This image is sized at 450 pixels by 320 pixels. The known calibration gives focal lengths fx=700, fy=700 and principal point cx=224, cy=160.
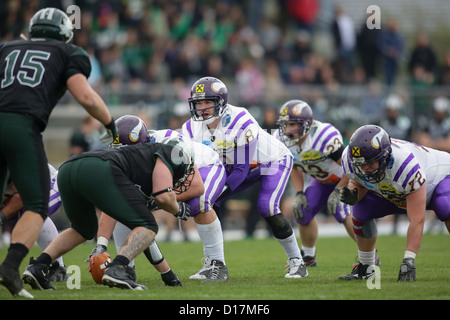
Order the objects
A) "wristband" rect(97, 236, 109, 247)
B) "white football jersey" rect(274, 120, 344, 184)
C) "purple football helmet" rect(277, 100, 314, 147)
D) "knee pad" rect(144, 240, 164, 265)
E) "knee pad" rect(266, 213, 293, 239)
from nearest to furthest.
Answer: "knee pad" rect(144, 240, 164, 265) < "wristband" rect(97, 236, 109, 247) < "knee pad" rect(266, 213, 293, 239) < "purple football helmet" rect(277, 100, 314, 147) < "white football jersey" rect(274, 120, 344, 184)

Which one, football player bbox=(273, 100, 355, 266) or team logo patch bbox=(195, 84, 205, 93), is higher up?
team logo patch bbox=(195, 84, 205, 93)

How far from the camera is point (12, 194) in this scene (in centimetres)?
698

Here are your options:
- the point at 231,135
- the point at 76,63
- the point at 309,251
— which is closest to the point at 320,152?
the point at 309,251

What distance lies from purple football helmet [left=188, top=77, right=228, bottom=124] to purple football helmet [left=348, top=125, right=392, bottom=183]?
5.70 feet

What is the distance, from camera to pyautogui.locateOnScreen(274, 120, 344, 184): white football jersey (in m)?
8.40

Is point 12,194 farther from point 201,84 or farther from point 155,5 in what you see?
point 155,5

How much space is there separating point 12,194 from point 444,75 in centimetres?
1296

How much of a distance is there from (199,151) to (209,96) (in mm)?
737

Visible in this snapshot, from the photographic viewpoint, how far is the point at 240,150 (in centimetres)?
764

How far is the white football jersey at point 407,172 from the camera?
633cm

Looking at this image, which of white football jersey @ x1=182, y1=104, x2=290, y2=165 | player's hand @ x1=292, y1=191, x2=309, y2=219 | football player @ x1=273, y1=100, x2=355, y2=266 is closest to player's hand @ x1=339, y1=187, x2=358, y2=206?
white football jersey @ x1=182, y1=104, x2=290, y2=165

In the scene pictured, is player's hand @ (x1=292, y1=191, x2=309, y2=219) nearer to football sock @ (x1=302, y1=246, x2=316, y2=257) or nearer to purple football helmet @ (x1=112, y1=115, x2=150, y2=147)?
football sock @ (x1=302, y1=246, x2=316, y2=257)

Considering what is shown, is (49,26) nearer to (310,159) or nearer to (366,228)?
(366,228)
